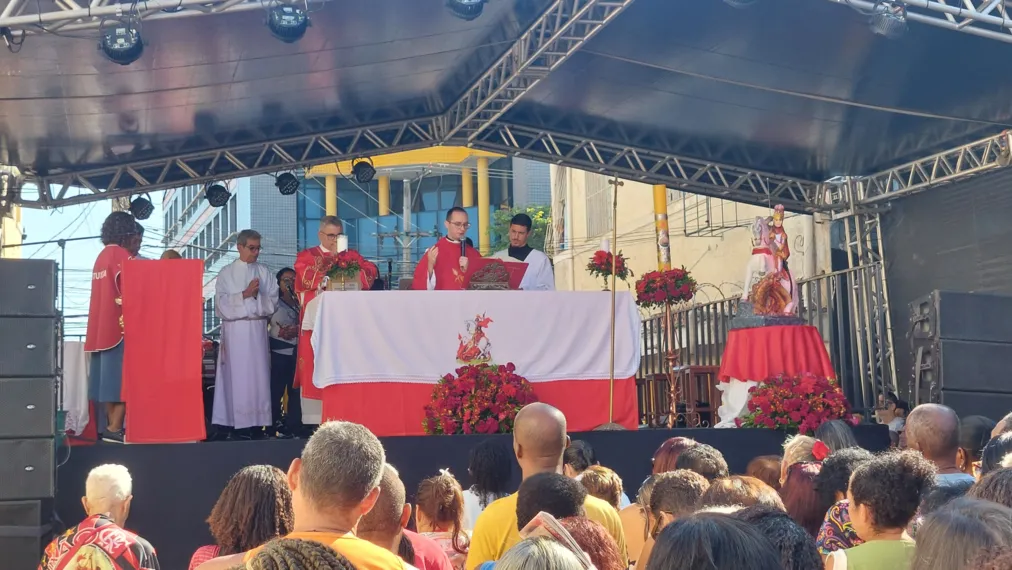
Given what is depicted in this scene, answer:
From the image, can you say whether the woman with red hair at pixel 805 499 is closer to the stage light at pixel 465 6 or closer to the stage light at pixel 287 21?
the stage light at pixel 465 6

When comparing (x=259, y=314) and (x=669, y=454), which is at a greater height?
(x=259, y=314)

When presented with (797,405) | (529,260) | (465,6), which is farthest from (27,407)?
(797,405)

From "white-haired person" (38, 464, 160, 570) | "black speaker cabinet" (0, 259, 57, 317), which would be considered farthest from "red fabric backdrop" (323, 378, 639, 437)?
"white-haired person" (38, 464, 160, 570)

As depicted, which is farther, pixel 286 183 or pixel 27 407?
pixel 286 183

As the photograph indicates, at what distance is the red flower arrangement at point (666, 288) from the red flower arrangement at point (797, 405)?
1.90 m

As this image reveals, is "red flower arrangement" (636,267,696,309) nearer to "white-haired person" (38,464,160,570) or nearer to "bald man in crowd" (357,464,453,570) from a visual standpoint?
"white-haired person" (38,464,160,570)

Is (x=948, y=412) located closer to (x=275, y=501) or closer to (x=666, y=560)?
(x=275, y=501)

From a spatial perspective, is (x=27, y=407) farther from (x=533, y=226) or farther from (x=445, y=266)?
(x=533, y=226)

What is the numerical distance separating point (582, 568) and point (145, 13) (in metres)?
7.08

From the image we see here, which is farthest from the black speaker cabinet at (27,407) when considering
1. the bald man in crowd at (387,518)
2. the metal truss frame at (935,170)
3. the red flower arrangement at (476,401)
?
the metal truss frame at (935,170)

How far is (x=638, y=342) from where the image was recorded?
30.8ft

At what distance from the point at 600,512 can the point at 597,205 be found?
2139 cm

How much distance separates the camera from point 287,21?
8477mm

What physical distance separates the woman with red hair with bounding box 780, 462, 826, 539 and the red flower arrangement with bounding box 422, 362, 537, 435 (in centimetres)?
401
